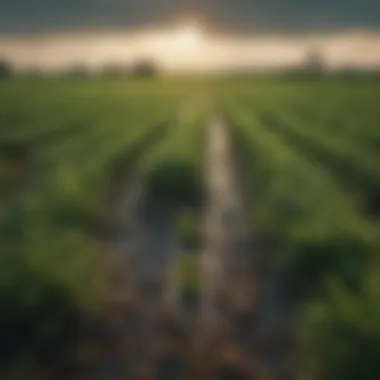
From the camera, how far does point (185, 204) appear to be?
6.19 feet

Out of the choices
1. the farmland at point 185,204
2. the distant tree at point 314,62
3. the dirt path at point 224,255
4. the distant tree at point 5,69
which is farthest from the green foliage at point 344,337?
the distant tree at point 5,69

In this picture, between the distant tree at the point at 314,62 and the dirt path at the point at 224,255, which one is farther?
the distant tree at the point at 314,62

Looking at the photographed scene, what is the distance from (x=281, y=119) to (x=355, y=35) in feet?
3.07

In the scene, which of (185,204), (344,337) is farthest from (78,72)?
(344,337)

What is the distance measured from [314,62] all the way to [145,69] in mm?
376

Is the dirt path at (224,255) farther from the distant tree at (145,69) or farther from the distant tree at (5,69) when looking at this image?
the distant tree at (5,69)

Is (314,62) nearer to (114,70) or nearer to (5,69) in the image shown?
(114,70)

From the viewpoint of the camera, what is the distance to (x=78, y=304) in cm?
136

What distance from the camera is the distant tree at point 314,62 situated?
5.45 feet

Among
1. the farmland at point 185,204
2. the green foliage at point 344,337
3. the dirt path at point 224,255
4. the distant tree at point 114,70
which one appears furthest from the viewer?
the distant tree at point 114,70

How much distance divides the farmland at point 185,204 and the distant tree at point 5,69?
4cm

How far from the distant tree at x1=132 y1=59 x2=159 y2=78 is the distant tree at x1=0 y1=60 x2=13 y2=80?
0.27m

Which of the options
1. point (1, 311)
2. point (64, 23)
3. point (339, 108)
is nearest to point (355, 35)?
point (339, 108)

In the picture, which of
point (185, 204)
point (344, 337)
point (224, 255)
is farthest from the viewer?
point (185, 204)
